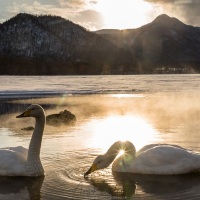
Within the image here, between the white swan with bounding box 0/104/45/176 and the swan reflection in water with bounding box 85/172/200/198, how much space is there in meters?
1.15

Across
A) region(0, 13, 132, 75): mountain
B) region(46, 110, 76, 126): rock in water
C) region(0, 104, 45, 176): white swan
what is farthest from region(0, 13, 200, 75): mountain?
region(0, 104, 45, 176): white swan

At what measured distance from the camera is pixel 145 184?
891cm

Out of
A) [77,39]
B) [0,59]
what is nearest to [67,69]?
[0,59]

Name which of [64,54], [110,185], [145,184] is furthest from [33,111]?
[64,54]

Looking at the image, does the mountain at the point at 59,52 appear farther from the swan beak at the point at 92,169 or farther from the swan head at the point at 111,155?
the swan beak at the point at 92,169

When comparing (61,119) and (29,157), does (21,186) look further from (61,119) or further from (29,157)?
(61,119)

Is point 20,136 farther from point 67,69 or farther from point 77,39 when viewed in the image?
point 77,39

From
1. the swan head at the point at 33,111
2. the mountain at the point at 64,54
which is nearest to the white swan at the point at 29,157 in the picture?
the swan head at the point at 33,111

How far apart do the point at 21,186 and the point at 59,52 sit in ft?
560

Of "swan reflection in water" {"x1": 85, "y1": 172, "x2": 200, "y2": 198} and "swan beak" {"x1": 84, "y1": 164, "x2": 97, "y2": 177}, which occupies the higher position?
"swan beak" {"x1": 84, "y1": 164, "x2": 97, "y2": 177}

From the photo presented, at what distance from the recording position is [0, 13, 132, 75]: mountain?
14812 cm

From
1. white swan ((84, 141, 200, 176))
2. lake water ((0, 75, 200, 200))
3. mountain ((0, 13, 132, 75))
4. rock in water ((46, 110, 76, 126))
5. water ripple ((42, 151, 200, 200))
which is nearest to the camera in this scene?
water ripple ((42, 151, 200, 200))

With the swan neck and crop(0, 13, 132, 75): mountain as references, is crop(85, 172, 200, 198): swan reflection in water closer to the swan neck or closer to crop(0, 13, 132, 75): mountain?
the swan neck

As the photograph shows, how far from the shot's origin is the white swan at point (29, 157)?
9.13m
